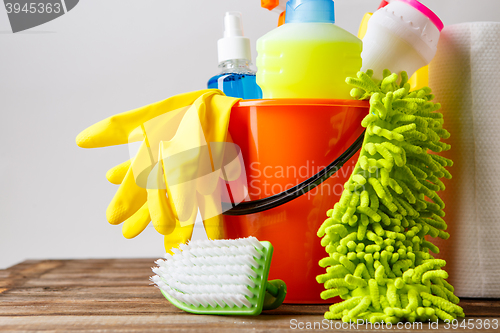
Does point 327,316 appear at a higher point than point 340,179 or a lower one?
lower

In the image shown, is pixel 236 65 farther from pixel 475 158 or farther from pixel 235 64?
pixel 475 158

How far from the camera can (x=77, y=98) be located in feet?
3.11

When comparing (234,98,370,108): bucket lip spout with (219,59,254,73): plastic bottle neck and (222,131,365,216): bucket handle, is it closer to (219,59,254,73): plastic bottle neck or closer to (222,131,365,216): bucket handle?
(222,131,365,216): bucket handle

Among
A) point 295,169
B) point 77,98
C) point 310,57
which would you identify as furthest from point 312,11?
point 77,98

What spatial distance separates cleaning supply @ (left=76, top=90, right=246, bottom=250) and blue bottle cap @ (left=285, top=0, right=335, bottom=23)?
13 cm

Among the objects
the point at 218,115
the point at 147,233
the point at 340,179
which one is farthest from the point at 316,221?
the point at 147,233

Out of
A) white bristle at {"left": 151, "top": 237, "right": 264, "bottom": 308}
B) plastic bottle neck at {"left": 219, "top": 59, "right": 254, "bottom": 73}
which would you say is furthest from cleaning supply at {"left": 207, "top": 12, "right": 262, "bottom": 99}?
white bristle at {"left": 151, "top": 237, "right": 264, "bottom": 308}

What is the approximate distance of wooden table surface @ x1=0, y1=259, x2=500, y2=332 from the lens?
42 cm

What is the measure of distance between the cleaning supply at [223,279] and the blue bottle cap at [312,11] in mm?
269

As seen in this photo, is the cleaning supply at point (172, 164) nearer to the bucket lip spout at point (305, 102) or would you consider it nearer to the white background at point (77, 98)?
the bucket lip spout at point (305, 102)

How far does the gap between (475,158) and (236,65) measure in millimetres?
337

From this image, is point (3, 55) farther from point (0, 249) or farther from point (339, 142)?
point (339, 142)

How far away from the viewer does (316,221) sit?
1.65 feet

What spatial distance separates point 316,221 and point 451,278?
20 cm
